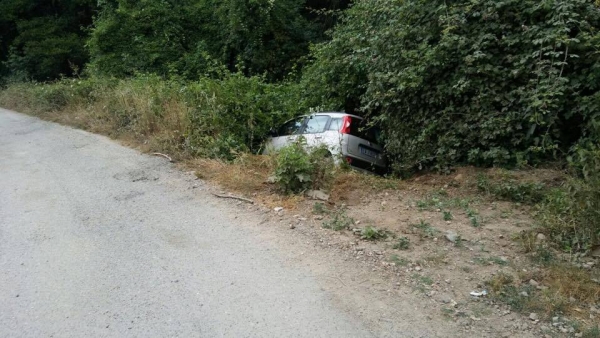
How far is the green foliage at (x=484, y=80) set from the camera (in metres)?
6.89

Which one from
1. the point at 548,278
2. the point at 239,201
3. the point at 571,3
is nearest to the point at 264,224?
the point at 239,201

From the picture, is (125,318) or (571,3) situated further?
(571,3)

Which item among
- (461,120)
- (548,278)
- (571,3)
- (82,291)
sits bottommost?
(82,291)

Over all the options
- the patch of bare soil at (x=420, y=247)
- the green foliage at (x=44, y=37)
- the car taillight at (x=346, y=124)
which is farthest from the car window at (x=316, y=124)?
the green foliage at (x=44, y=37)

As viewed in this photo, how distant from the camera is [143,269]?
487 cm

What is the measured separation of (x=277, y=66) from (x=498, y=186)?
45.9 ft

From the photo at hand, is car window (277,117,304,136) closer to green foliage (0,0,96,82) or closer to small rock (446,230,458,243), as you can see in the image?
small rock (446,230,458,243)

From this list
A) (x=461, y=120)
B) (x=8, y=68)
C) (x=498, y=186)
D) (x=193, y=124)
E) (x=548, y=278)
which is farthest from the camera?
(x=8, y=68)

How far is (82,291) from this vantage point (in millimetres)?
4465

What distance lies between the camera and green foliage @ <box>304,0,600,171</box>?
271 inches

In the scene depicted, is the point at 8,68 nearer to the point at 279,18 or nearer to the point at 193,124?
the point at 279,18

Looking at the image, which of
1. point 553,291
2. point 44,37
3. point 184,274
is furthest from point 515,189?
point 44,37

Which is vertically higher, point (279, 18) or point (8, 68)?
point (279, 18)

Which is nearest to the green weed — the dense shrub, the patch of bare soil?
the patch of bare soil
